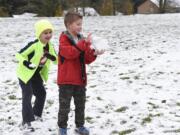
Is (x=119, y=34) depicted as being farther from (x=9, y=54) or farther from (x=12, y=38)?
(x=9, y=54)

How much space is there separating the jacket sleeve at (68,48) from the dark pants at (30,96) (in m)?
0.90

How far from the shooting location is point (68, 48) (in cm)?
539

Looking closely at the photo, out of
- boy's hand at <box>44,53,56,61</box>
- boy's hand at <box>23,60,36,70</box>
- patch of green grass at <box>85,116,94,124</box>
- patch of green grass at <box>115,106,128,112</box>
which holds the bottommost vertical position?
patch of green grass at <box>85,116,94,124</box>

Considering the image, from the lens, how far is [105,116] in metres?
6.77

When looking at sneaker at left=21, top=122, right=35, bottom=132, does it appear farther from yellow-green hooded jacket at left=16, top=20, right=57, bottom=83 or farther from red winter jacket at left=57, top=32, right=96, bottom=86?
red winter jacket at left=57, top=32, right=96, bottom=86

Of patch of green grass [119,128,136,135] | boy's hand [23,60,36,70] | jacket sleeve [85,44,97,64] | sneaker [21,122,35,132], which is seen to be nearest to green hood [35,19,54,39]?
boy's hand [23,60,36,70]

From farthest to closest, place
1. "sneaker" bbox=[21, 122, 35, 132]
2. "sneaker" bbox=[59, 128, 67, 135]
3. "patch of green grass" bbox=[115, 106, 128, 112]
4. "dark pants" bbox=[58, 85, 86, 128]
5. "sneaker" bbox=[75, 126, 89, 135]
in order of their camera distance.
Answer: "patch of green grass" bbox=[115, 106, 128, 112] → "sneaker" bbox=[21, 122, 35, 132] → "sneaker" bbox=[75, 126, 89, 135] → "sneaker" bbox=[59, 128, 67, 135] → "dark pants" bbox=[58, 85, 86, 128]

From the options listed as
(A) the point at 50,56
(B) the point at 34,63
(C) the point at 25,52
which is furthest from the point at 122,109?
(C) the point at 25,52

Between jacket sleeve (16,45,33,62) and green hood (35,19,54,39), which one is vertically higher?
green hood (35,19,54,39)

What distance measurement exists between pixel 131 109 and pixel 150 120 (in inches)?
25.9

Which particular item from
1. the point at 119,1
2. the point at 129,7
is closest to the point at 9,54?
the point at 129,7

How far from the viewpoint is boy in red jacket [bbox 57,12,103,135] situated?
5.41 meters

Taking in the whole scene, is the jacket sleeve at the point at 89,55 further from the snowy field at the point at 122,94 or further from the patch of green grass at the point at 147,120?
the patch of green grass at the point at 147,120

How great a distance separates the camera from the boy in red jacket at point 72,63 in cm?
541
